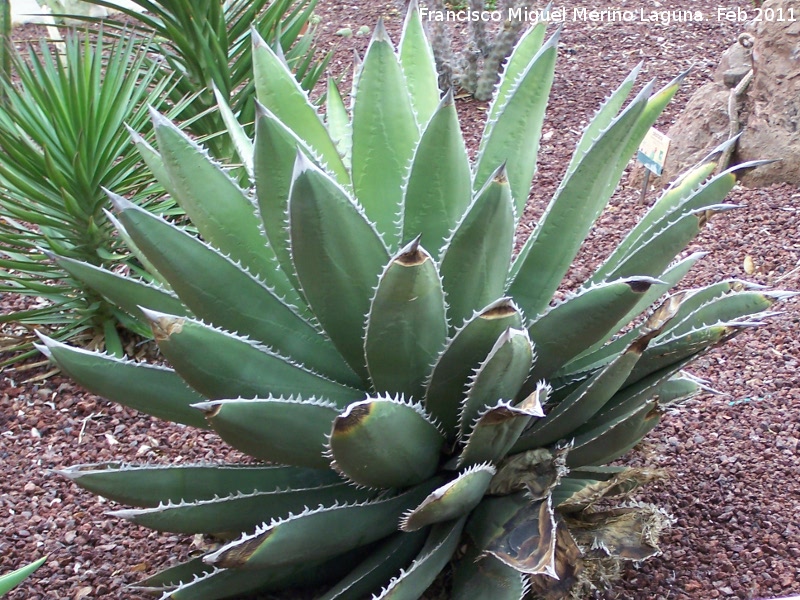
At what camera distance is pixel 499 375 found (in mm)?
1371

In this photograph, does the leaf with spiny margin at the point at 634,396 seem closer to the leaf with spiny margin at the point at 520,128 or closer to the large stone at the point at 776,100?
the leaf with spiny margin at the point at 520,128

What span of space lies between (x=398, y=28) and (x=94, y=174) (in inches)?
165

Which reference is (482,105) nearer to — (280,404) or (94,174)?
(94,174)

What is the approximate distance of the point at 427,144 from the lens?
5.09ft

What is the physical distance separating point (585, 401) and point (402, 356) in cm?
35

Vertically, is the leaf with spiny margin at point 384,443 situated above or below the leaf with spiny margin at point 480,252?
below

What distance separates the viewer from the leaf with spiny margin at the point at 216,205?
163 centimetres

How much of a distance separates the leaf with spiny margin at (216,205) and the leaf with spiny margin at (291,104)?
0.23m

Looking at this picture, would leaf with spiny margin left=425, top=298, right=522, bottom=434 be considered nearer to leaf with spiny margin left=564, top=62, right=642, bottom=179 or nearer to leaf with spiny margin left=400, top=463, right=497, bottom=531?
leaf with spiny margin left=400, top=463, right=497, bottom=531

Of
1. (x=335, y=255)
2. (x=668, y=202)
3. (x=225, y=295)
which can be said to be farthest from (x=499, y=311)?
(x=668, y=202)

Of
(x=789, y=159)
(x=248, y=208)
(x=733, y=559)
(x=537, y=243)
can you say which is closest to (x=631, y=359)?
(x=537, y=243)

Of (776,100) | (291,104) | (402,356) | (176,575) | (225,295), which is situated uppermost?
(291,104)

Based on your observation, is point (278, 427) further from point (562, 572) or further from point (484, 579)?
point (562, 572)

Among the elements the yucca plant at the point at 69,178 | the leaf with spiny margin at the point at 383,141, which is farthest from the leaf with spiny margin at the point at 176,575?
the yucca plant at the point at 69,178
